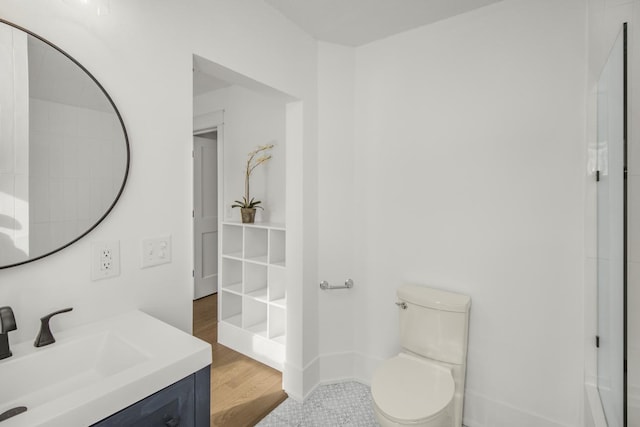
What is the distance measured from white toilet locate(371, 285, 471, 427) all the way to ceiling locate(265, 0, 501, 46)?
1646mm

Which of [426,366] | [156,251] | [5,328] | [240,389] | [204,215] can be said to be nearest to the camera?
[5,328]

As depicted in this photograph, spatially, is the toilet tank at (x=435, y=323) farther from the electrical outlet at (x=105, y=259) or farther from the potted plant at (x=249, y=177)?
the electrical outlet at (x=105, y=259)

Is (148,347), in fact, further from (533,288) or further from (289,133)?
(533,288)

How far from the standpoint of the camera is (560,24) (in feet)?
5.15

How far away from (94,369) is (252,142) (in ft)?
7.02

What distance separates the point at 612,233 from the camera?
46.6 inches

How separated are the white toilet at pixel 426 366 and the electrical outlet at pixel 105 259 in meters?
1.25

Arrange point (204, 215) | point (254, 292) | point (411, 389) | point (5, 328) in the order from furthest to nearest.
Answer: point (204, 215) → point (254, 292) → point (411, 389) → point (5, 328)

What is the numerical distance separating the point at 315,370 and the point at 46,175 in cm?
190

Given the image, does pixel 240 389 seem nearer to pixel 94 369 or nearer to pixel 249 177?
pixel 94 369

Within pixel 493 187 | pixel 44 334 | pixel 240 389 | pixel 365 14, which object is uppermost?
pixel 365 14

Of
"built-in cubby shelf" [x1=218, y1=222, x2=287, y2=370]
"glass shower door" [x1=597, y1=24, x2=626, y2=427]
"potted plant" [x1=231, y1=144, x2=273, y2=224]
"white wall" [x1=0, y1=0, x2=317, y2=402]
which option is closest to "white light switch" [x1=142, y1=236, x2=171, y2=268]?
"white wall" [x1=0, y1=0, x2=317, y2=402]

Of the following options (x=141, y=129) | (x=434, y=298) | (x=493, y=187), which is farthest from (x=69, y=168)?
(x=493, y=187)

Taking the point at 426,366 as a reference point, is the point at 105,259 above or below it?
above
